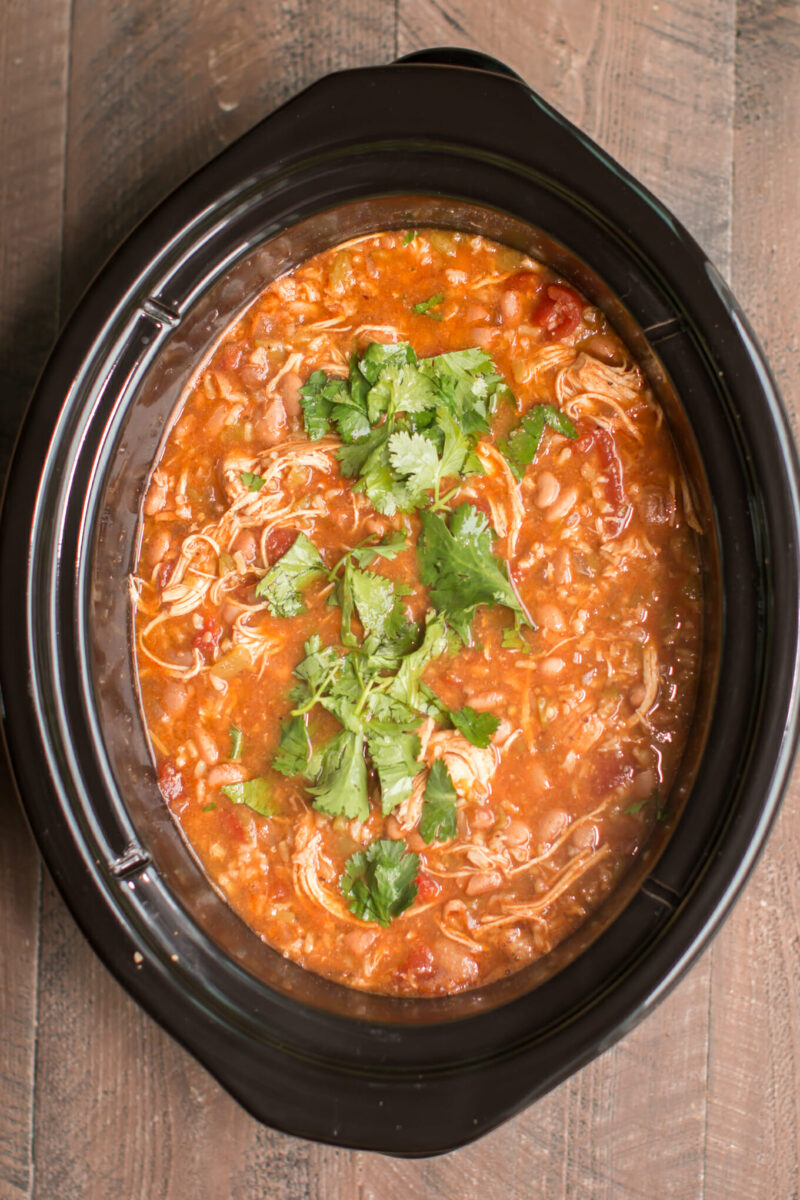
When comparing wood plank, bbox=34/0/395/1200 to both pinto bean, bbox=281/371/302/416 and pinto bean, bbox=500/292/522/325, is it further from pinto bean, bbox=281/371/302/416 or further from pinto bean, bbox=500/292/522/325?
pinto bean, bbox=500/292/522/325

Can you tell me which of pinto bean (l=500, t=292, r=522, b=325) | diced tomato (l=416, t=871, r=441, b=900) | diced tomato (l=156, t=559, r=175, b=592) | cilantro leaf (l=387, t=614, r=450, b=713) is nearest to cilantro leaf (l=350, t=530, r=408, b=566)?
cilantro leaf (l=387, t=614, r=450, b=713)

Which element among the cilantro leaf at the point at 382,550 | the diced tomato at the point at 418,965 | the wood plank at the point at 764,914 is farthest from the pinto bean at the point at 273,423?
the diced tomato at the point at 418,965

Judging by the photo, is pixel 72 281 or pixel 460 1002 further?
pixel 72 281

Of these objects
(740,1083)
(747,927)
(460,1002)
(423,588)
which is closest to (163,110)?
(423,588)

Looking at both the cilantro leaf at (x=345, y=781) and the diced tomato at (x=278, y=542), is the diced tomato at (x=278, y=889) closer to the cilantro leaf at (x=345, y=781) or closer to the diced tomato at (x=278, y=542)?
the cilantro leaf at (x=345, y=781)

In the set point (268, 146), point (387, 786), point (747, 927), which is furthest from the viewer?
point (747, 927)

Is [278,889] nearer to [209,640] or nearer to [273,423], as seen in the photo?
[209,640]

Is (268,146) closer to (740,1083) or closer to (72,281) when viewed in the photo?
(72,281)

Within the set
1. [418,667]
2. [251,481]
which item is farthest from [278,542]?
[418,667]
